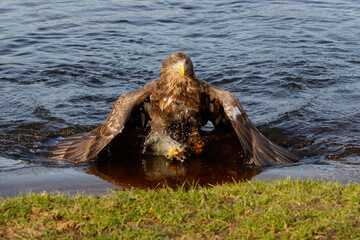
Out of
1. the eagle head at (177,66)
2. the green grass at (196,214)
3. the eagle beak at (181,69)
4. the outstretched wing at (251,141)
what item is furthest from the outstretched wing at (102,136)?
the green grass at (196,214)

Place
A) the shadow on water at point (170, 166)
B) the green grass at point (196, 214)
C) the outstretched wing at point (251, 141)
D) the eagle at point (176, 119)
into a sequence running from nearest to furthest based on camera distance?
the green grass at point (196, 214) < the shadow on water at point (170, 166) < the outstretched wing at point (251, 141) < the eagle at point (176, 119)

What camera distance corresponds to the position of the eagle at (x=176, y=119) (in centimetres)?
716

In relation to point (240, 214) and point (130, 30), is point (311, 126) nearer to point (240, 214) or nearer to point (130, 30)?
point (240, 214)

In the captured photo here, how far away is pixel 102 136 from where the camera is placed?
24.1ft

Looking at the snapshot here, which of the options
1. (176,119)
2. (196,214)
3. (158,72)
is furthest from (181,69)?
(158,72)

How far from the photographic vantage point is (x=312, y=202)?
4.79 m

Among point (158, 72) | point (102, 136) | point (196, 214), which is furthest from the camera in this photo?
point (158, 72)

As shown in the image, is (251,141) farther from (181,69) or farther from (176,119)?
(181,69)

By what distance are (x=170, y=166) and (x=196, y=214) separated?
8.66 ft

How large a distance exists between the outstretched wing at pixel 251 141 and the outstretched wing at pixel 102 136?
1.25m

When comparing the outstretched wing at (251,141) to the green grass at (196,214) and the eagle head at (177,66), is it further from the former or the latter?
the green grass at (196,214)

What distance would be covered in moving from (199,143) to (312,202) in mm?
3232

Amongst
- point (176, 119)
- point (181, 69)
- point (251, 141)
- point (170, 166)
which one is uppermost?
point (181, 69)

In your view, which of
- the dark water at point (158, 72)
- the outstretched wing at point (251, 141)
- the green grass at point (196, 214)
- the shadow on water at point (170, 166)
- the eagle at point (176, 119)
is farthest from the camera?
the eagle at point (176, 119)
